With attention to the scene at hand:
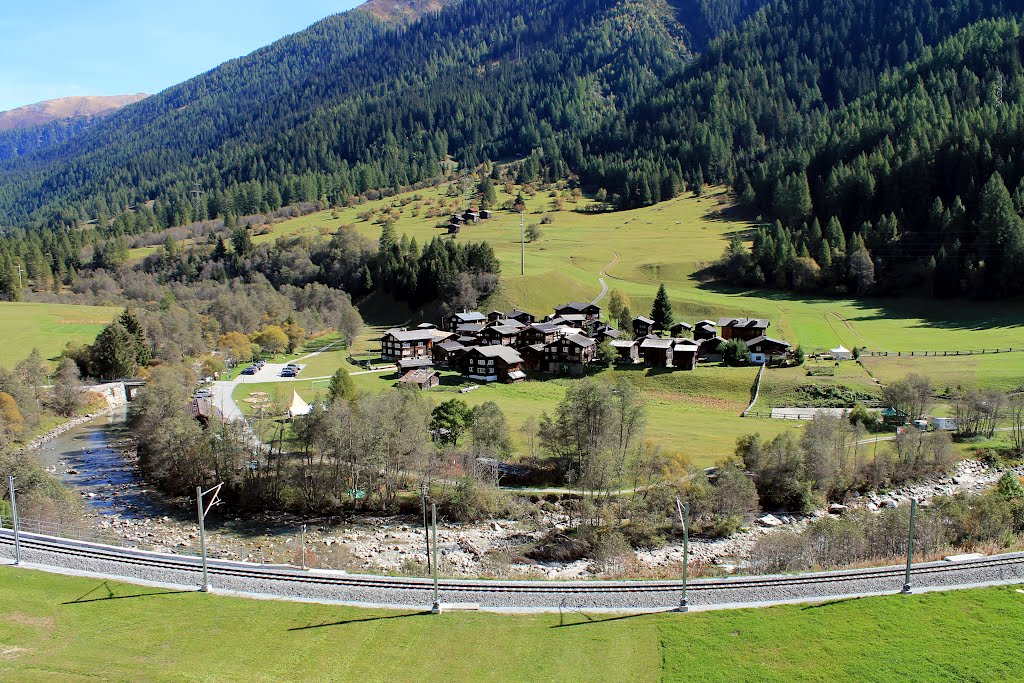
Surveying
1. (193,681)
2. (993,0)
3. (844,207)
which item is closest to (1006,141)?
(844,207)

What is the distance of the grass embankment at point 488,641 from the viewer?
20203 millimetres

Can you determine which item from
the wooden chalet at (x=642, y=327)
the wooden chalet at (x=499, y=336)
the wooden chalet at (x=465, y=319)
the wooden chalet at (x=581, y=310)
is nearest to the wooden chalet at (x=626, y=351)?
the wooden chalet at (x=642, y=327)

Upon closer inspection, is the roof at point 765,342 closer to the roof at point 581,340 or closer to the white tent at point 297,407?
the roof at point 581,340

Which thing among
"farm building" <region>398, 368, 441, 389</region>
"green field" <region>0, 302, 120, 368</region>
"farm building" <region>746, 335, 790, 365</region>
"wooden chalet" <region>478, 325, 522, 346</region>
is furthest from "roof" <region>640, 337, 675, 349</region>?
"green field" <region>0, 302, 120, 368</region>

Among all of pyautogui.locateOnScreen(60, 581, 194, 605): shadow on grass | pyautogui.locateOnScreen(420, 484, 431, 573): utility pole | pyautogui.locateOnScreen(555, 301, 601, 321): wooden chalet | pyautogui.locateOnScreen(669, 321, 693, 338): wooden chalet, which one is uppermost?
pyautogui.locateOnScreen(555, 301, 601, 321): wooden chalet

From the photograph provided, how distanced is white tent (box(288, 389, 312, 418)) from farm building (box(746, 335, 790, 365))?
33.2 meters

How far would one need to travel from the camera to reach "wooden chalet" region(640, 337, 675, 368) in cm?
6106

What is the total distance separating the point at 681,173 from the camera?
14375 cm

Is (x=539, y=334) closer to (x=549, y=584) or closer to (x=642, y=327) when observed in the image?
(x=642, y=327)

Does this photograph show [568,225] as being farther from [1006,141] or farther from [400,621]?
[400,621]

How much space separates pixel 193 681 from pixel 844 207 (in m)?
97.7

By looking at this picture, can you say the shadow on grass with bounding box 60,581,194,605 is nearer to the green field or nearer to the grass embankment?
the grass embankment

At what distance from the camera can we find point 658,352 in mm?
61438

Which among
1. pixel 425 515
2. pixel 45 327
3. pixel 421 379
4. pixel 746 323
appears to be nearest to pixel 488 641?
pixel 425 515
